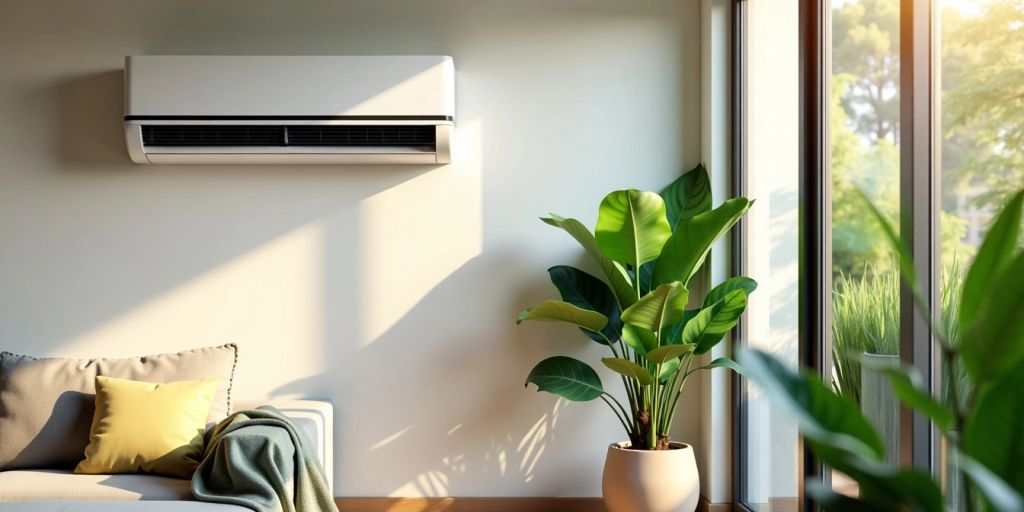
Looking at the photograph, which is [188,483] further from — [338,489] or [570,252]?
[570,252]

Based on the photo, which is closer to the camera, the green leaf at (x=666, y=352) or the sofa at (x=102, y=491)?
the sofa at (x=102, y=491)

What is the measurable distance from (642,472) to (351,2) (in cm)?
224

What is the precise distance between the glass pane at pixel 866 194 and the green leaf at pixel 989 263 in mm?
1403

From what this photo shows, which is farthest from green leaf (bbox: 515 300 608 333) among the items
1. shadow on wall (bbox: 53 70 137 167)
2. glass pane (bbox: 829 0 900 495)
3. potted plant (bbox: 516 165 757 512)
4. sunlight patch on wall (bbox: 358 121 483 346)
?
shadow on wall (bbox: 53 70 137 167)

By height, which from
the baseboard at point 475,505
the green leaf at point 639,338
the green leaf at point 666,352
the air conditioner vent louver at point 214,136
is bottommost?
the baseboard at point 475,505

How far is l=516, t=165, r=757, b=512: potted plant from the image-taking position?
3.43 meters

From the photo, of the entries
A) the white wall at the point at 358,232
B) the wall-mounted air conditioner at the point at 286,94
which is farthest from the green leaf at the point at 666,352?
the wall-mounted air conditioner at the point at 286,94

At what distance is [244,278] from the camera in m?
4.02

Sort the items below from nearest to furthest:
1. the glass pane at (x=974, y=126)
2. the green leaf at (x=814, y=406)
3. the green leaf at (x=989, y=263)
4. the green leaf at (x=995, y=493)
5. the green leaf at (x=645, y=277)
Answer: the green leaf at (x=995, y=493) < the green leaf at (x=814, y=406) < the green leaf at (x=989, y=263) < the glass pane at (x=974, y=126) < the green leaf at (x=645, y=277)

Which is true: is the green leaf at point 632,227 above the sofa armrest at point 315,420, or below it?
above

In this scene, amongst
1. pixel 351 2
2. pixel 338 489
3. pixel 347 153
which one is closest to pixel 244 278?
pixel 347 153

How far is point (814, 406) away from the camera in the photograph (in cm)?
98

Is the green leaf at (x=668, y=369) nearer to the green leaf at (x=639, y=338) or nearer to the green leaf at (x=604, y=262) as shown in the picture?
the green leaf at (x=639, y=338)

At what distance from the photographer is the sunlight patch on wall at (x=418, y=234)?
4012mm
